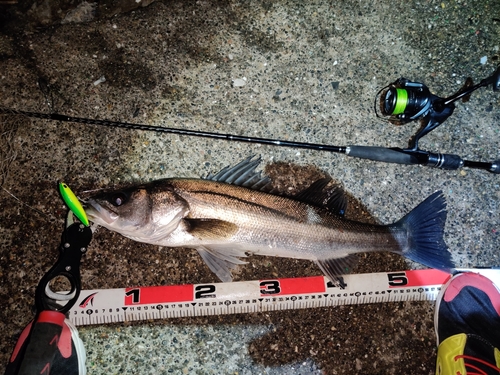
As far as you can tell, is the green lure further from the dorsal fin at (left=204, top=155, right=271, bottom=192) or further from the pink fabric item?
the pink fabric item

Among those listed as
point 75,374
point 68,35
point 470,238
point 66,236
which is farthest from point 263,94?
point 75,374

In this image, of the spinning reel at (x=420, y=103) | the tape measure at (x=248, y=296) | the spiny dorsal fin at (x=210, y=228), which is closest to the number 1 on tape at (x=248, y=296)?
the tape measure at (x=248, y=296)

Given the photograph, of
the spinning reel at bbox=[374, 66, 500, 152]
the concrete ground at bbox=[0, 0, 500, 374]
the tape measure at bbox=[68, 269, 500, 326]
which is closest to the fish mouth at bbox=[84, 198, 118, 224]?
the concrete ground at bbox=[0, 0, 500, 374]

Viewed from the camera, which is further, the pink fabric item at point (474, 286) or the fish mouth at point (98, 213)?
the pink fabric item at point (474, 286)

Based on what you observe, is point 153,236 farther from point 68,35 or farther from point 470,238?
point 470,238

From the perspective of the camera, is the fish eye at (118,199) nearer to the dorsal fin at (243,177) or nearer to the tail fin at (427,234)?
the dorsal fin at (243,177)

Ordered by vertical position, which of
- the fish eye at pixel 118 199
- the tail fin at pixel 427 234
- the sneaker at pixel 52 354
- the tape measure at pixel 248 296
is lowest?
the sneaker at pixel 52 354
